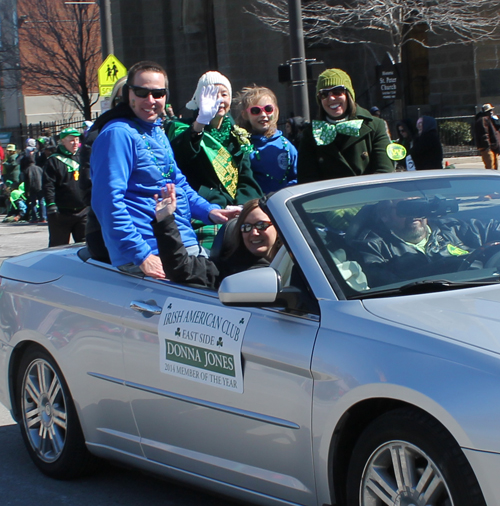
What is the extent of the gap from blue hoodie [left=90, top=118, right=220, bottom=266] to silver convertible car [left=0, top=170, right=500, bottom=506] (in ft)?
0.58

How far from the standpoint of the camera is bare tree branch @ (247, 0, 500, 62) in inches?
1032

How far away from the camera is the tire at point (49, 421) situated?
4457mm

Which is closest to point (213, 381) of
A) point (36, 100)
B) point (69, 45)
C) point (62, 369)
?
point (62, 369)

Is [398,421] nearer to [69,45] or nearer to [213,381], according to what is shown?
[213,381]

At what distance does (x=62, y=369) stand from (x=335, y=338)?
1844 mm

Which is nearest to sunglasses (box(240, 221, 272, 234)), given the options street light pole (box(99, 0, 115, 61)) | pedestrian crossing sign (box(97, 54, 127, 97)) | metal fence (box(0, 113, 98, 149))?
pedestrian crossing sign (box(97, 54, 127, 97))

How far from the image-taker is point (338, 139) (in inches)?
218

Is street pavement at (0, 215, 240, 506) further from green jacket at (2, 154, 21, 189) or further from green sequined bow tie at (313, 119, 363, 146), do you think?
green jacket at (2, 154, 21, 189)

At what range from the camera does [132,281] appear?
4.14m

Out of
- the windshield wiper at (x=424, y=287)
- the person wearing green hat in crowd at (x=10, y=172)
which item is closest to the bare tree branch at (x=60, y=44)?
the person wearing green hat in crowd at (x=10, y=172)

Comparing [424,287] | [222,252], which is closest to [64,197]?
[222,252]

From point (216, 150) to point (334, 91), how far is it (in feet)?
2.75

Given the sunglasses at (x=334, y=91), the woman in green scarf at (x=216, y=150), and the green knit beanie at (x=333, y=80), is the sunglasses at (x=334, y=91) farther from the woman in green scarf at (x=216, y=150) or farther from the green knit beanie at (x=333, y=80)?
the woman in green scarf at (x=216, y=150)

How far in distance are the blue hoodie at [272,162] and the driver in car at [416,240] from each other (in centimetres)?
212
